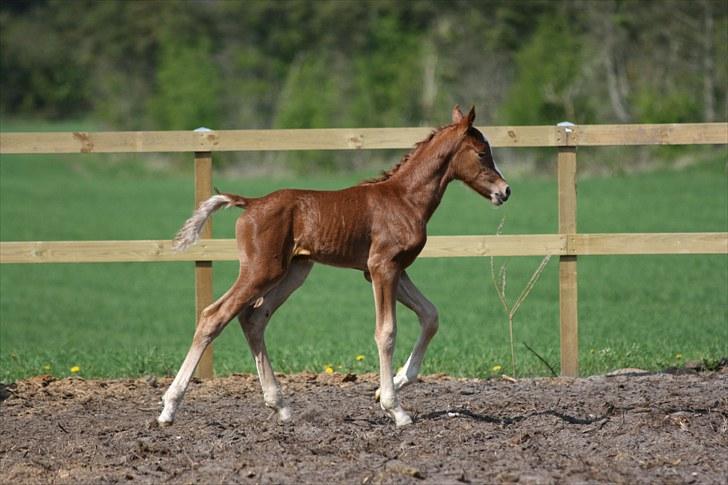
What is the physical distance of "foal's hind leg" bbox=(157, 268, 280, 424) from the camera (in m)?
7.04

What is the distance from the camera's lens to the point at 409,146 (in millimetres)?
8992

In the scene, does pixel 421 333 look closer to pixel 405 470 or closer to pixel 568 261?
pixel 405 470

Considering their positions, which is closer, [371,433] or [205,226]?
[371,433]

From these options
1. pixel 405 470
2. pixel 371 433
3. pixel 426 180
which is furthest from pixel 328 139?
pixel 405 470

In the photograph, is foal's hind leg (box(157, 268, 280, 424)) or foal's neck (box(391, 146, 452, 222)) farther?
foal's neck (box(391, 146, 452, 222))

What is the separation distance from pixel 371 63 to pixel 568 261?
36.4m

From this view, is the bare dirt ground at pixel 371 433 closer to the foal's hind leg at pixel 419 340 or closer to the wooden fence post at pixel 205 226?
the foal's hind leg at pixel 419 340

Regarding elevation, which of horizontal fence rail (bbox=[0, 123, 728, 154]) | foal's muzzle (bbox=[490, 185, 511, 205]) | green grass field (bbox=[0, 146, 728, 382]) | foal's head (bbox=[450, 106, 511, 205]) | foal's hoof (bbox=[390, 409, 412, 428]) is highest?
horizontal fence rail (bbox=[0, 123, 728, 154])

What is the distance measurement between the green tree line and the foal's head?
23305 millimetres

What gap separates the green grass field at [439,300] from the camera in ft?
33.5

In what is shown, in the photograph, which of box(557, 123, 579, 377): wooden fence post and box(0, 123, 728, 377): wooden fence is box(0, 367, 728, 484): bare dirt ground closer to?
box(557, 123, 579, 377): wooden fence post

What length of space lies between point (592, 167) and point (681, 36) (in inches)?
379

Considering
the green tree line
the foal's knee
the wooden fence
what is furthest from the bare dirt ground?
the green tree line

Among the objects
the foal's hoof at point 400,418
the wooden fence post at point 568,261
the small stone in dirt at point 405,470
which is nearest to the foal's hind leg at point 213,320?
the foal's hoof at point 400,418
